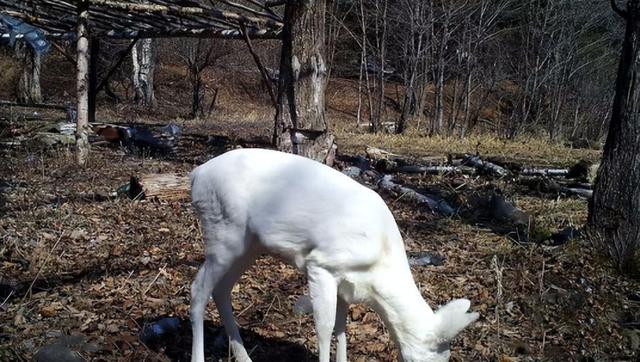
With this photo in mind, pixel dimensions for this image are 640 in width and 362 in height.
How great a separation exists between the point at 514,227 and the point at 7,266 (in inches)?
201

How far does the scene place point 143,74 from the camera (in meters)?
28.1

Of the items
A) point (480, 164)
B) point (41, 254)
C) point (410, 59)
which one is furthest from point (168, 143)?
point (410, 59)

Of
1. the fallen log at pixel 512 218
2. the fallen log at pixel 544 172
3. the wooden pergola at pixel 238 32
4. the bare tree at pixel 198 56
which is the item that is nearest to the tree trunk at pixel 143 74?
the bare tree at pixel 198 56

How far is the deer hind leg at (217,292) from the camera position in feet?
12.0

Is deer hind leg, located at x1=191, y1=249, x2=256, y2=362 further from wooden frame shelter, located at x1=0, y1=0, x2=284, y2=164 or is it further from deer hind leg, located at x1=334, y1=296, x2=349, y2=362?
wooden frame shelter, located at x1=0, y1=0, x2=284, y2=164

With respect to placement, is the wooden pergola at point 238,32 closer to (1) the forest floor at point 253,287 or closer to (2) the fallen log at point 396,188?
(2) the fallen log at point 396,188

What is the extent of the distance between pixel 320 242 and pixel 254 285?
2157 mm

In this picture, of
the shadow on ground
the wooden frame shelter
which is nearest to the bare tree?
the wooden frame shelter

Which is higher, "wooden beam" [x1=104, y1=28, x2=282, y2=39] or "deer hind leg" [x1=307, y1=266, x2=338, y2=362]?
"wooden beam" [x1=104, y1=28, x2=282, y2=39]

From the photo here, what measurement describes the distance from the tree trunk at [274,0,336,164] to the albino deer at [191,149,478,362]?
4164 mm

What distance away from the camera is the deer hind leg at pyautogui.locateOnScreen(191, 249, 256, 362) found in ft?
12.0

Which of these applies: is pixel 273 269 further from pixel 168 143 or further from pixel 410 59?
pixel 410 59

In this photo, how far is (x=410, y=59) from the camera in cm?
2120

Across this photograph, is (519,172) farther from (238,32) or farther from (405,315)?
(405,315)
